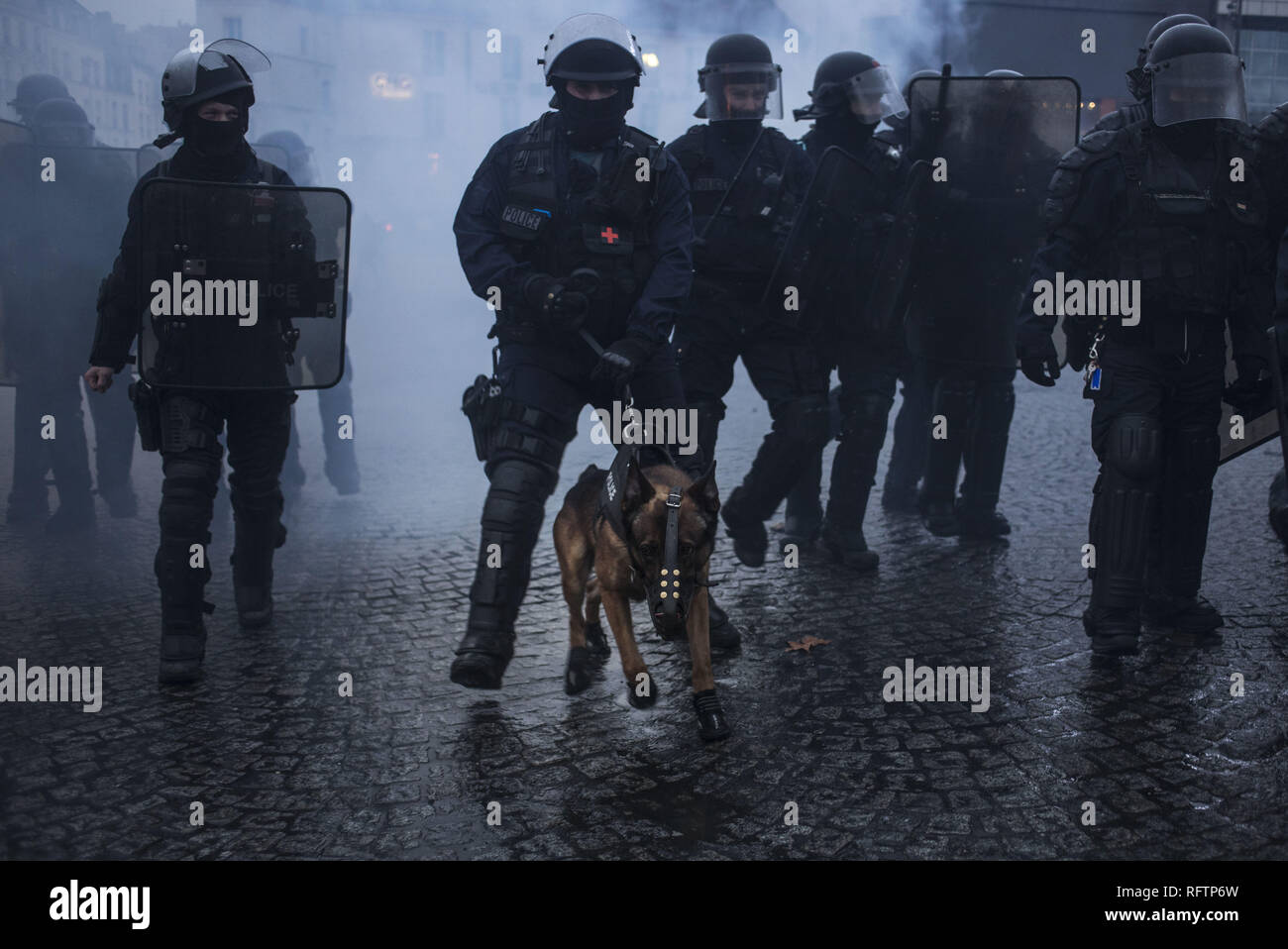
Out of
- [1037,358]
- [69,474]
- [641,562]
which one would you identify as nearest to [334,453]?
[69,474]

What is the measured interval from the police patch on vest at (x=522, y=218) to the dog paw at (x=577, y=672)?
4.70ft

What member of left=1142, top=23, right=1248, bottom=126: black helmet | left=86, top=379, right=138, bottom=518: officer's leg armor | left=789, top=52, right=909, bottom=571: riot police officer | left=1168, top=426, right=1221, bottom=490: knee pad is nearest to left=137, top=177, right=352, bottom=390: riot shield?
left=789, top=52, right=909, bottom=571: riot police officer

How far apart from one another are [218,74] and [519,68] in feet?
103

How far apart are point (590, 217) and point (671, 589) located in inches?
60.2

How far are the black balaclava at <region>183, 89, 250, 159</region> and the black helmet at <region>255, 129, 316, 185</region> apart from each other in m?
4.38

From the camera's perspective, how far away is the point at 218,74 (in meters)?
4.78

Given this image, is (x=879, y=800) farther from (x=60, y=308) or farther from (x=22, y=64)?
(x=22, y=64)

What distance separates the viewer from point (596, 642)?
16.1ft

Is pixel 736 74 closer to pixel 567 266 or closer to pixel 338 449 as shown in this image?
pixel 567 266

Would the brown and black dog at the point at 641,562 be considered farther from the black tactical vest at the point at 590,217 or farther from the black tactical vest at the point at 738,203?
the black tactical vest at the point at 738,203

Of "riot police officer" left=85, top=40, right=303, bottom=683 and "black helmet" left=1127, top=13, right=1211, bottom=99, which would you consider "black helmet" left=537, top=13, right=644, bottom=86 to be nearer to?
"riot police officer" left=85, top=40, right=303, bottom=683

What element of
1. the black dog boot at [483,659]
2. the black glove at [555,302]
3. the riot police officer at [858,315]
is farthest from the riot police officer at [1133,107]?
the black dog boot at [483,659]

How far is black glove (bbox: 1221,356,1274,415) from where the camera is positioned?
4.99 metres

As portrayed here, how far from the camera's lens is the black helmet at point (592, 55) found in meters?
4.48
